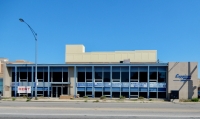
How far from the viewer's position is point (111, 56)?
4519cm

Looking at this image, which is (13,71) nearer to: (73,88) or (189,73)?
(73,88)

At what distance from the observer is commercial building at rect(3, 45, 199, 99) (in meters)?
32.8

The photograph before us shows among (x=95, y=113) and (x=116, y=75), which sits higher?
(x=116, y=75)

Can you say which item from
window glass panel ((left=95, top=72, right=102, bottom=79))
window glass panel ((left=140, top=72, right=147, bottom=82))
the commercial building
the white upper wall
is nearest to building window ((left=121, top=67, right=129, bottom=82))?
the commercial building

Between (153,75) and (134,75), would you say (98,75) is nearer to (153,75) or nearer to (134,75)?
(134,75)

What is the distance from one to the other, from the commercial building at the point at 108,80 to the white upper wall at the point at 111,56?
954 centimetres

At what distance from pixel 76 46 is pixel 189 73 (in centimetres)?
2446

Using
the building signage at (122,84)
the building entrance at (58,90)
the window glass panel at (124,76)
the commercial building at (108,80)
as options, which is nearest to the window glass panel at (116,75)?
the commercial building at (108,80)

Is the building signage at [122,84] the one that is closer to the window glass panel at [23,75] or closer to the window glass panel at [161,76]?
the window glass panel at [161,76]

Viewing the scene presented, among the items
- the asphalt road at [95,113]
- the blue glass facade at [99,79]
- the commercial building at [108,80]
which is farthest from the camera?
the blue glass facade at [99,79]

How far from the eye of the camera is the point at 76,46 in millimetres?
46438

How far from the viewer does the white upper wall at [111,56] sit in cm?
4466

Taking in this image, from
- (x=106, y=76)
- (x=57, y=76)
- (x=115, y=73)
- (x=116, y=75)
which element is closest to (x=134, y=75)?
(x=116, y=75)

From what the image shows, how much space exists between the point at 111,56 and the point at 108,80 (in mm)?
11394
